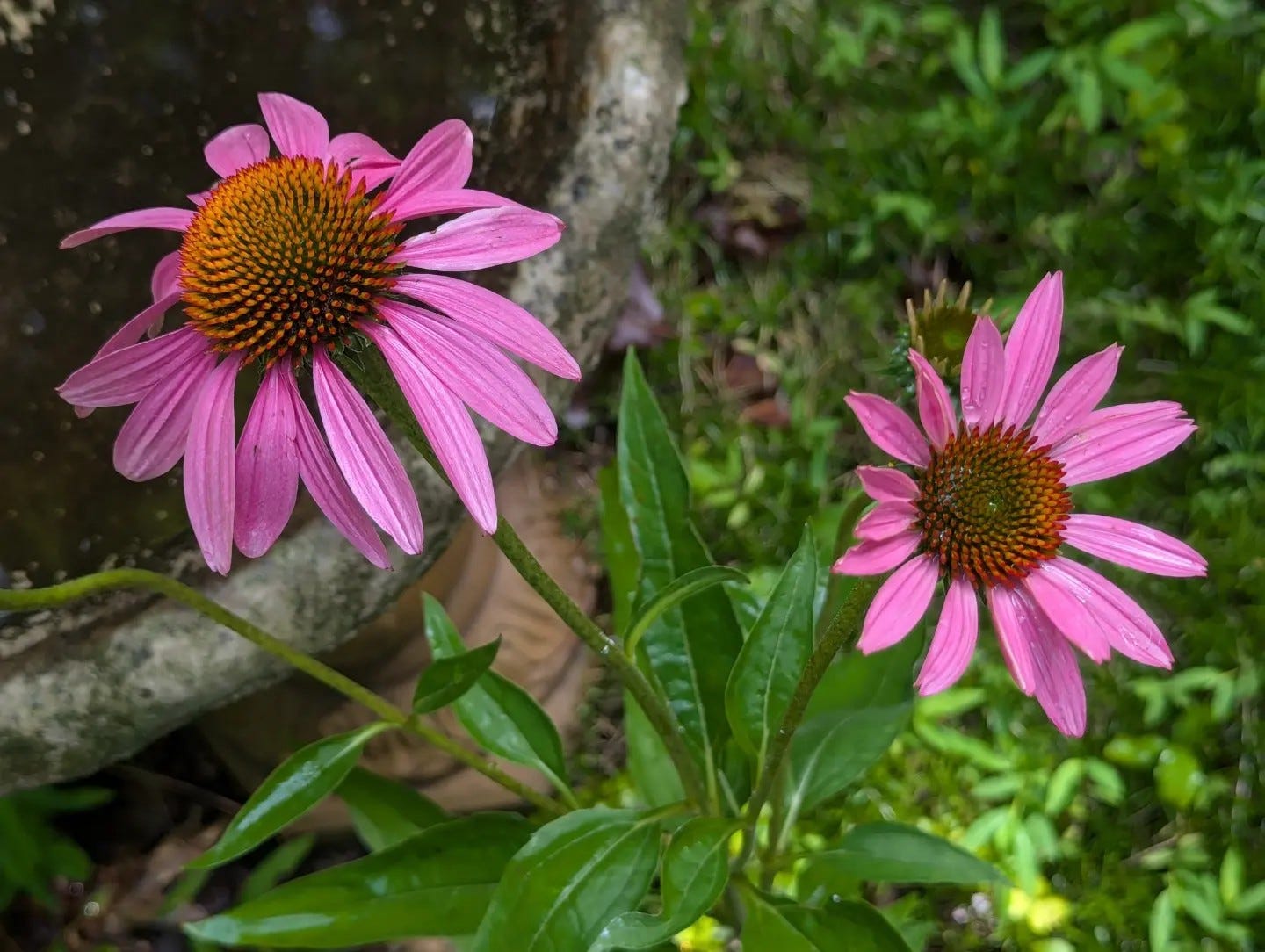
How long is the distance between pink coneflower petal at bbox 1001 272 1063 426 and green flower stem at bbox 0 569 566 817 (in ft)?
1.61

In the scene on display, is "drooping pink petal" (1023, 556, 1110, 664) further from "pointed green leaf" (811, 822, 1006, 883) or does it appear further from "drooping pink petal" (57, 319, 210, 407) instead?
"drooping pink petal" (57, 319, 210, 407)

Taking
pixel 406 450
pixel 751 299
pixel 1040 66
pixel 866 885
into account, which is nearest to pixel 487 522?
pixel 406 450

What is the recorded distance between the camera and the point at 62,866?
1.23 m

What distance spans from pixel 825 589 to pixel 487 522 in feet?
1.79

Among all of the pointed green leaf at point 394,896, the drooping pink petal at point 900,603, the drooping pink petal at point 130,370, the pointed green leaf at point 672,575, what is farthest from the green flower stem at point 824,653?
the drooping pink petal at point 130,370

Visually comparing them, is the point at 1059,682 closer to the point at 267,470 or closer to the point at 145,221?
the point at 267,470

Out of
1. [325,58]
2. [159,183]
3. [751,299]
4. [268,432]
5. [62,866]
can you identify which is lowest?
[62,866]

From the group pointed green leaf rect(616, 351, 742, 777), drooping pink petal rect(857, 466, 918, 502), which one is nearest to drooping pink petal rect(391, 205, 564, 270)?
→ drooping pink petal rect(857, 466, 918, 502)

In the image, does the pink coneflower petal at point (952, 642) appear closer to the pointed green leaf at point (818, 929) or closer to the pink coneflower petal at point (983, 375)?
the pink coneflower petal at point (983, 375)

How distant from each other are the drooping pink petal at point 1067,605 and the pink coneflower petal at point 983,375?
109 mm

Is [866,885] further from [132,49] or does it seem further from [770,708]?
[132,49]

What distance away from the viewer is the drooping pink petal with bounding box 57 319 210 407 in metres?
0.57

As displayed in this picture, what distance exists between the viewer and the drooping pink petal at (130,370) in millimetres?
575

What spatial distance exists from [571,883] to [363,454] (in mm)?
374
